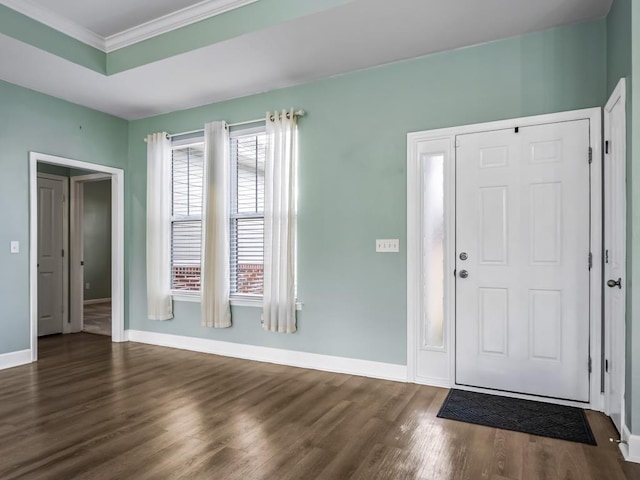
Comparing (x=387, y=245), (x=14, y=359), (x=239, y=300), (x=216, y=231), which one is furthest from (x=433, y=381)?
(x=14, y=359)

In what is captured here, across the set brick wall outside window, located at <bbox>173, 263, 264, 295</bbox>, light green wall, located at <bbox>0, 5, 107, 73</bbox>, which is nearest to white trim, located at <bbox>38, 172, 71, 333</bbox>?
brick wall outside window, located at <bbox>173, 263, 264, 295</bbox>

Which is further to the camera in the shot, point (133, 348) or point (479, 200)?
point (133, 348)

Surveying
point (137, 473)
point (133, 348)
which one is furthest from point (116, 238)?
point (137, 473)

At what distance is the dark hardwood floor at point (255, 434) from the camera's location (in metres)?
2.16

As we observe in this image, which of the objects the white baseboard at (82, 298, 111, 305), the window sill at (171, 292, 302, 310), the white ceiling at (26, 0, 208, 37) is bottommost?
the white baseboard at (82, 298, 111, 305)

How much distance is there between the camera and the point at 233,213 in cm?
455

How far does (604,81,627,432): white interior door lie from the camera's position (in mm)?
2473

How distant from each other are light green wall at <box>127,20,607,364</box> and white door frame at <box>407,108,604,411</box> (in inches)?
3.0

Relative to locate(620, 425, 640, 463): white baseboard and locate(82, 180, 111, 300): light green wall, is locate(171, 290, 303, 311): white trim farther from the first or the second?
locate(82, 180, 111, 300): light green wall

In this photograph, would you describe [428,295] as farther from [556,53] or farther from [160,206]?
[160,206]

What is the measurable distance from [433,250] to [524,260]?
0.71 metres

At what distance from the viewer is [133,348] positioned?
4.84 meters

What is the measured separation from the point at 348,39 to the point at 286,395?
2.89 metres

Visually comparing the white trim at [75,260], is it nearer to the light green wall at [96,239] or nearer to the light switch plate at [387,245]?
the light green wall at [96,239]
